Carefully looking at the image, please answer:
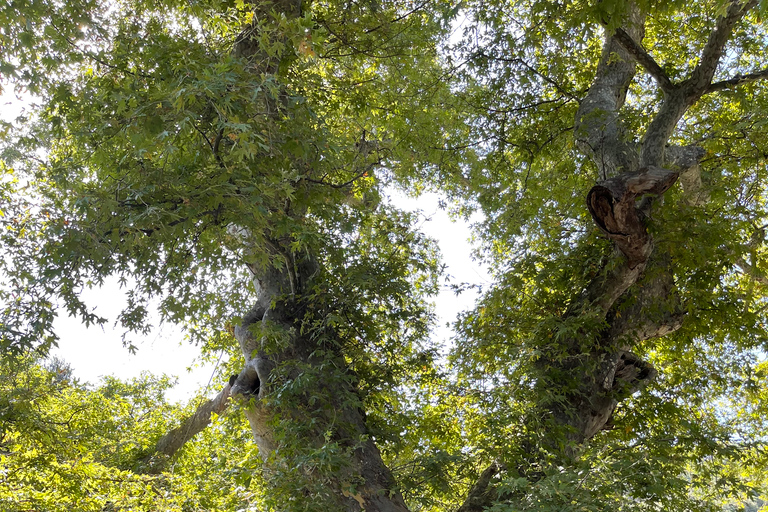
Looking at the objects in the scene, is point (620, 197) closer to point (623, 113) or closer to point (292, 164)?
point (623, 113)

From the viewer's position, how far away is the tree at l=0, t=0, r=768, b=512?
3.93 metres

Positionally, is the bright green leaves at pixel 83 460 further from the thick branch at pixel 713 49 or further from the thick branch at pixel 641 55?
the thick branch at pixel 713 49

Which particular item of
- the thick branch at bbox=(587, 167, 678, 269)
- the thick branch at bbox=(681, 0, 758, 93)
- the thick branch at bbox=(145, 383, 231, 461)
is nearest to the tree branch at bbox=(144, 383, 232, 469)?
the thick branch at bbox=(145, 383, 231, 461)

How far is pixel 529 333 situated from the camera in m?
5.73

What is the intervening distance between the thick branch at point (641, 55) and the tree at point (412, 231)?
21 mm

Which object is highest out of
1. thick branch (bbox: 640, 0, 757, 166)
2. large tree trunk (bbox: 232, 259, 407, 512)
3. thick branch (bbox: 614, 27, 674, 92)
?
thick branch (bbox: 614, 27, 674, 92)

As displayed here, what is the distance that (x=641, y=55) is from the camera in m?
5.19

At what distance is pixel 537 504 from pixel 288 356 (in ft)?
9.47

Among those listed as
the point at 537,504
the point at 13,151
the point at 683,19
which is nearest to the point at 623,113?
the point at 683,19

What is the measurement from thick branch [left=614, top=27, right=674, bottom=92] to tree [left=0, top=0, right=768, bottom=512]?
21mm

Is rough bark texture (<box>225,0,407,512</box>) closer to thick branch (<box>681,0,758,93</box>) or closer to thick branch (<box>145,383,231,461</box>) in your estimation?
thick branch (<box>145,383,231,461</box>)

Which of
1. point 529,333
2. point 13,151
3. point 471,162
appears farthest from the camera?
point 471,162

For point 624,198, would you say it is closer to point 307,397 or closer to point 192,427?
point 307,397

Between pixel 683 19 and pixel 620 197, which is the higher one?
pixel 683 19
